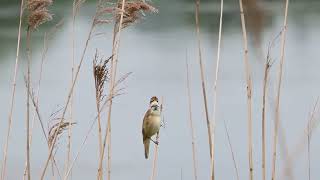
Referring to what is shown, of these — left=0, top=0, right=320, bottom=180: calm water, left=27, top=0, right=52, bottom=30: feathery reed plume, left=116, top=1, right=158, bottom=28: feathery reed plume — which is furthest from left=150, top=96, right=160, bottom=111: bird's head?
left=27, top=0, right=52, bottom=30: feathery reed plume

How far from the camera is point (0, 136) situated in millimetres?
8859

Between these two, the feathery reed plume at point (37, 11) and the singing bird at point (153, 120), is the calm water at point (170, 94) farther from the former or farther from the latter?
the feathery reed plume at point (37, 11)

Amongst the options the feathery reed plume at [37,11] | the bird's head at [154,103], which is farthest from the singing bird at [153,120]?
the feathery reed plume at [37,11]

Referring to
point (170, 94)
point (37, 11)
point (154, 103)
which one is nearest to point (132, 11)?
point (37, 11)

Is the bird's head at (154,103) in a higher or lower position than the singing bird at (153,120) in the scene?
higher

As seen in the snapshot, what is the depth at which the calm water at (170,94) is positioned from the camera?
24.9 ft

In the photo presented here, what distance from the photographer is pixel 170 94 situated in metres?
11.2

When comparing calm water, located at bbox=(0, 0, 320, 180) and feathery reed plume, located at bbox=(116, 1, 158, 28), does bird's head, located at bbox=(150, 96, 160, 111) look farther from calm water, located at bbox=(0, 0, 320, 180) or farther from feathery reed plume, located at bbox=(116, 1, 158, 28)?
feathery reed plume, located at bbox=(116, 1, 158, 28)

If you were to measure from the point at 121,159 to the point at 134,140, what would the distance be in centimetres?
75

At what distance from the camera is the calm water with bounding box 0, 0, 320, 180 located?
7.58m

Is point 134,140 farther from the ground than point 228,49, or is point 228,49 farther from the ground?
point 228,49

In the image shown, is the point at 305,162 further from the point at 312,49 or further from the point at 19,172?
the point at 312,49

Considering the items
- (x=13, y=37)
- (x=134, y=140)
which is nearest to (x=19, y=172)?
(x=134, y=140)

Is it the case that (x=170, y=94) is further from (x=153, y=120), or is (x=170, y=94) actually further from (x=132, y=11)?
(x=132, y=11)
